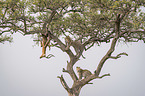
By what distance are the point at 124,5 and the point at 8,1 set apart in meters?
3.32

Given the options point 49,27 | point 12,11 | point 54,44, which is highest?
point 12,11

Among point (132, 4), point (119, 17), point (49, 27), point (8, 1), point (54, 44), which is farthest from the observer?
point (54, 44)

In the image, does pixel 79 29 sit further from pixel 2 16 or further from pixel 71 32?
pixel 2 16

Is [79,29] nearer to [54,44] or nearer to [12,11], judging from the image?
[54,44]

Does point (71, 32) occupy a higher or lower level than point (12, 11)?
lower

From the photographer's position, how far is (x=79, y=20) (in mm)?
7188

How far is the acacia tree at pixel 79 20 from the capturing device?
6.20 metres

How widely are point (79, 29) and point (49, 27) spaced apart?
3.61ft

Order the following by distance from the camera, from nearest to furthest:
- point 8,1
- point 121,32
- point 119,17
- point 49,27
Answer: point 8,1 → point 119,17 → point 121,32 → point 49,27

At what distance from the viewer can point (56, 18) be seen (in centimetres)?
704

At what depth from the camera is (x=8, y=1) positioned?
6.17 metres

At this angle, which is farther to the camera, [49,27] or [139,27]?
[49,27]

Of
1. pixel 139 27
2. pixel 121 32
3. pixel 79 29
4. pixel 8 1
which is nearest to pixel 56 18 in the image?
pixel 79 29

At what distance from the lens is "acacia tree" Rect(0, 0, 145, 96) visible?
20.3 feet
